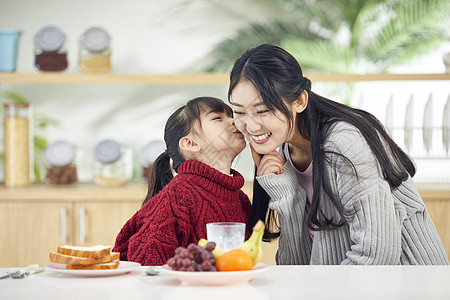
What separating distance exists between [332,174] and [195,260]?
25.4 inches

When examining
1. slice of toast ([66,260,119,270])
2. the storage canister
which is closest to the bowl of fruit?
slice of toast ([66,260,119,270])

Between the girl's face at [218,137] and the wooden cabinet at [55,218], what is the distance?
1.32 m

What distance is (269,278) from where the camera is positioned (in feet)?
3.43

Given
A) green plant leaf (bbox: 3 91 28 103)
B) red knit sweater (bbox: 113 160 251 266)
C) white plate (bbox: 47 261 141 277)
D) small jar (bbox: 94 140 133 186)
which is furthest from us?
green plant leaf (bbox: 3 91 28 103)

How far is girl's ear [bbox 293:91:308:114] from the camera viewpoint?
Result: 1.60 m

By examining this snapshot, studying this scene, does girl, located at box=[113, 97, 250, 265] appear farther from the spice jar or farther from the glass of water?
the spice jar

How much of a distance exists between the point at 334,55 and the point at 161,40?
111cm

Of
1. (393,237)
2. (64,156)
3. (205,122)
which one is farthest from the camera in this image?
(64,156)

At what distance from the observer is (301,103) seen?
161cm

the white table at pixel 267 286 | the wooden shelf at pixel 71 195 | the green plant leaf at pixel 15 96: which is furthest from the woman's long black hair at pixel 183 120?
the green plant leaf at pixel 15 96

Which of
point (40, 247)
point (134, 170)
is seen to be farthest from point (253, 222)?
point (134, 170)

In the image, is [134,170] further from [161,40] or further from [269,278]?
[269,278]

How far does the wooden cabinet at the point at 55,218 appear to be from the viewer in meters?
2.98

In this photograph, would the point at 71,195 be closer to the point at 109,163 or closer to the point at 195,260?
the point at 109,163
